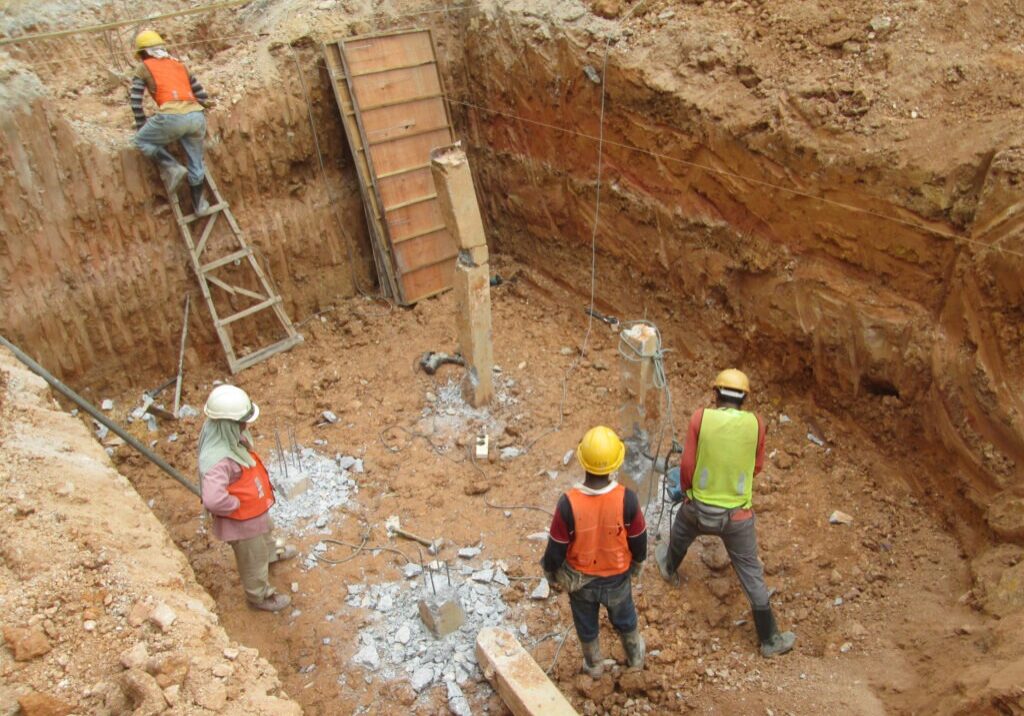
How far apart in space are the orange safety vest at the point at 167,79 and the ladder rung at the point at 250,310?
2.03 metres

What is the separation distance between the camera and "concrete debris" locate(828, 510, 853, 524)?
18.2 feet

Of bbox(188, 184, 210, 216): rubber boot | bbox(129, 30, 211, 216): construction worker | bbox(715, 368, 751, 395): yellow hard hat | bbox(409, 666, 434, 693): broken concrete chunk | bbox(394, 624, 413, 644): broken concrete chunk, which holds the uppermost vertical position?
bbox(129, 30, 211, 216): construction worker

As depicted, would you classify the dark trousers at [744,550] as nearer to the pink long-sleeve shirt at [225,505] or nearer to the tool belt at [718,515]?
the tool belt at [718,515]

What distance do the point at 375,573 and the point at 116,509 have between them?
1882 millimetres

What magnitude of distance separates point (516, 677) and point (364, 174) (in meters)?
5.55

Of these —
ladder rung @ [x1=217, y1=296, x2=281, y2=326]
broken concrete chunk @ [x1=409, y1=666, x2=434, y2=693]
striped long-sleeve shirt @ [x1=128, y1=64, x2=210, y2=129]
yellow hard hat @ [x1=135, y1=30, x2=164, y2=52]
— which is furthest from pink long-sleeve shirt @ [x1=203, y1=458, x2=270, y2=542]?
yellow hard hat @ [x1=135, y1=30, x2=164, y2=52]

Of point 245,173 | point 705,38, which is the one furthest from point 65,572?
point 705,38

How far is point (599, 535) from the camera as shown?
3.97 m

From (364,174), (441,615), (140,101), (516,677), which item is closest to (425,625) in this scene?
(441,615)

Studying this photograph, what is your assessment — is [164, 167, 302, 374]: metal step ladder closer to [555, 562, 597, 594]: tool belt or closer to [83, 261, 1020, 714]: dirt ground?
[83, 261, 1020, 714]: dirt ground

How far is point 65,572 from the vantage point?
→ 11.9ft

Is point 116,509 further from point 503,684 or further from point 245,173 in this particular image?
point 245,173

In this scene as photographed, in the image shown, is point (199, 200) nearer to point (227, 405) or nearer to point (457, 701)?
point (227, 405)

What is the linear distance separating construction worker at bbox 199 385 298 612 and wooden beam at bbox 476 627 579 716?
156 centimetres
